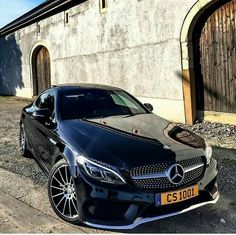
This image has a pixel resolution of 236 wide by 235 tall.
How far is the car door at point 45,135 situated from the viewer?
4.20m

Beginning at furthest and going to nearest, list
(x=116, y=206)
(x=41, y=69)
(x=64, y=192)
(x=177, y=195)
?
(x=41, y=69) < (x=64, y=192) < (x=177, y=195) < (x=116, y=206)

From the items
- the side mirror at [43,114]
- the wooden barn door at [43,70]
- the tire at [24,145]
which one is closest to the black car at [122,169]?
the side mirror at [43,114]

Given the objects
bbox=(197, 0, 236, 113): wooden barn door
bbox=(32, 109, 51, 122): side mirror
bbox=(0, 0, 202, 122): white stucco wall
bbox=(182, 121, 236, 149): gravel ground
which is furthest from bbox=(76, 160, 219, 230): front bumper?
bbox=(0, 0, 202, 122): white stucco wall

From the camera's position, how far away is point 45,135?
4457 millimetres

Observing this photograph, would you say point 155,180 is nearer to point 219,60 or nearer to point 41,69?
point 219,60

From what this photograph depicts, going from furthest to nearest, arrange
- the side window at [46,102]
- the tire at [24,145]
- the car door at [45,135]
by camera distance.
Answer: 1. the tire at [24,145]
2. the side window at [46,102]
3. the car door at [45,135]

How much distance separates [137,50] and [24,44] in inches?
426

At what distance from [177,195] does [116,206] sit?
1.92 ft

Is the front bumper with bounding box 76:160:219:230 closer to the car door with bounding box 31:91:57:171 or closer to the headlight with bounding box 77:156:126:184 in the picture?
the headlight with bounding box 77:156:126:184

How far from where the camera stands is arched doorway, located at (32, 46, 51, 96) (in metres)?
16.8

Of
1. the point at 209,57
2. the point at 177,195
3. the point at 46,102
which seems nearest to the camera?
the point at 177,195

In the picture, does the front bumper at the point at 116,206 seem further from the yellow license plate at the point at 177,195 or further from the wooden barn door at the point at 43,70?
the wooden barn door at the point at 43,70

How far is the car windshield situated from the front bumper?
1.42 m

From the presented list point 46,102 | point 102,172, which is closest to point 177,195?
point 102,172
